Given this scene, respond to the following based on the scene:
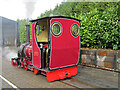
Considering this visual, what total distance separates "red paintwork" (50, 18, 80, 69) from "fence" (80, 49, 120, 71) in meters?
3.06

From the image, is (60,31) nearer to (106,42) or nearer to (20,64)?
(20,64)

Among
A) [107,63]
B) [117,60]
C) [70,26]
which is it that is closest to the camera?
[70,26]

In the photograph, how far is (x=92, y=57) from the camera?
28.0 feet

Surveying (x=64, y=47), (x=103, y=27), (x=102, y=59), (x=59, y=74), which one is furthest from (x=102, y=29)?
(x=59, y=74)

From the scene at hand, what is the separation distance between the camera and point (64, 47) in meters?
5.12

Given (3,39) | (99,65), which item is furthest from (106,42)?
(3,39)

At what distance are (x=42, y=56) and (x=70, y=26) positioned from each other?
84.8 inches

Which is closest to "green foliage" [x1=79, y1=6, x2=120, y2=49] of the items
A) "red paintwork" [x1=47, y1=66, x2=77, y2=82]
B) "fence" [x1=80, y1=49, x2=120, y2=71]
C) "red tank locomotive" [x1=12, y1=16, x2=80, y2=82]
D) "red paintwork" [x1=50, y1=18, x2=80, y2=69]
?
"fence" [x1=80, y1=49, x2=120, y2=71]

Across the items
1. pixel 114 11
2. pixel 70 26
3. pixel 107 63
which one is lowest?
pixel 107 63

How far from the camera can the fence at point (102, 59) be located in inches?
279

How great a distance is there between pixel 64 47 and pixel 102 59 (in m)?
4.19

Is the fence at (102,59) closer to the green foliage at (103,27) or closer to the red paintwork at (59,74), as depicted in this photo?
the green foliage at (103,27)

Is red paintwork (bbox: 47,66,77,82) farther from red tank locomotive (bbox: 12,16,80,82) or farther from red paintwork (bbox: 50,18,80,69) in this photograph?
red paintwork (bbox: 50,18,80,69)

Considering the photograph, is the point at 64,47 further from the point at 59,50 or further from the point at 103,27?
the point at 103,27
